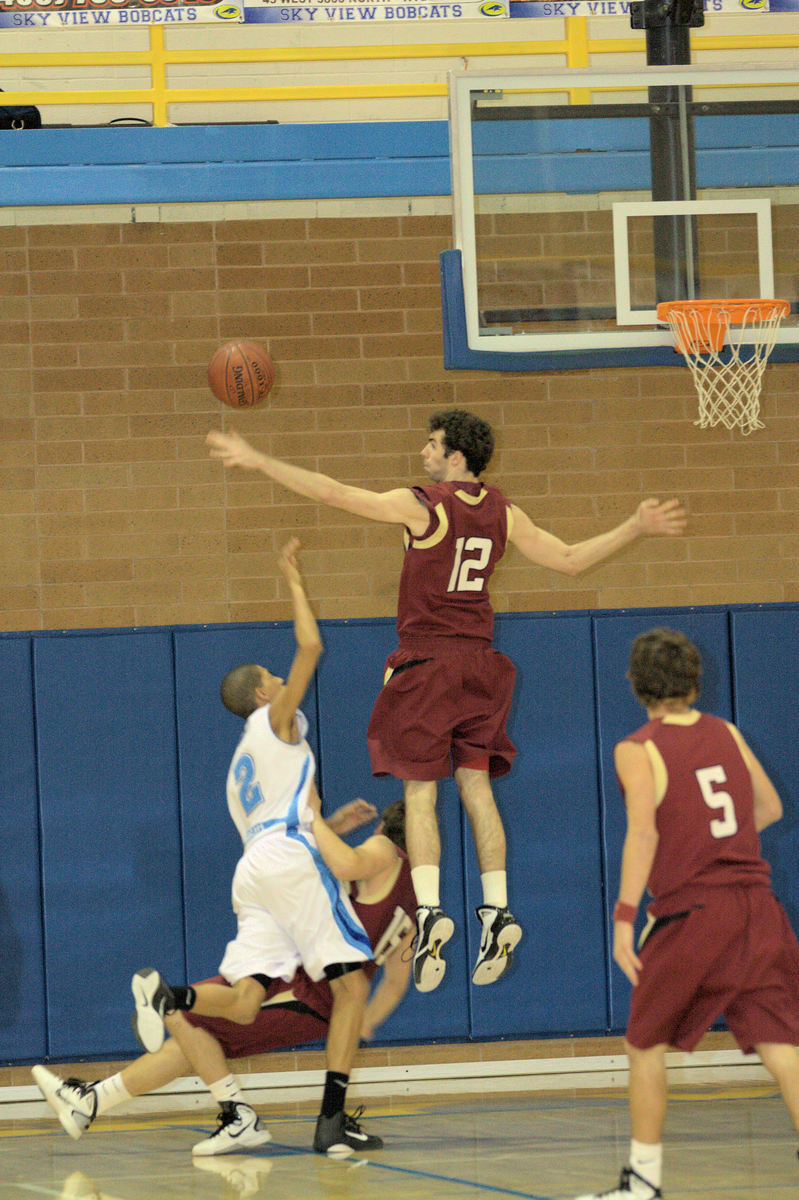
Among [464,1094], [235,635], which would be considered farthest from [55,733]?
[464,1094]

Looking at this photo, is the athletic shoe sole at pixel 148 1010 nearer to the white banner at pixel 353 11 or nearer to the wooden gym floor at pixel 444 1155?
the wooden gym floor at pixel 444 1155

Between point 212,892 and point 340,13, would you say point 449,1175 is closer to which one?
point 212,892

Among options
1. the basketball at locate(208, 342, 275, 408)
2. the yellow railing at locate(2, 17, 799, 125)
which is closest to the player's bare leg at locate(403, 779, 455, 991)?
the basketball at locate(208, 342, 275, 408)

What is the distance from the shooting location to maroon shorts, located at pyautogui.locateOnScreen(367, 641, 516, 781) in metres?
6.82

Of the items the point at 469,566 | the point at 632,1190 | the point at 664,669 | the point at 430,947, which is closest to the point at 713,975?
the point at 632,1190

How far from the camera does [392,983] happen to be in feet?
23.8

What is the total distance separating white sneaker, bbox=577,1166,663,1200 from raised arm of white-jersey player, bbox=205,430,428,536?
115 inches

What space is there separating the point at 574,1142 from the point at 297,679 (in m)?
2.46

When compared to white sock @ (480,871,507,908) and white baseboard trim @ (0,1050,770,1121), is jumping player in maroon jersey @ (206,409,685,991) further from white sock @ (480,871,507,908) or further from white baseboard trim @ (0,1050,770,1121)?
white baseboard trim @ (0,1050,770,1121)

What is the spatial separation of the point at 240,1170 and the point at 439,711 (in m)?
2.17

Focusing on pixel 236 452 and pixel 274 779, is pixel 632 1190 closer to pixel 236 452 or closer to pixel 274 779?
pixel 274 779

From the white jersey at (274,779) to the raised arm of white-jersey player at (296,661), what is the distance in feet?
0.19

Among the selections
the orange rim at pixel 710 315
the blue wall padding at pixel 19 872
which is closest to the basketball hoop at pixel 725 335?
the orange rim at pixel 710 315

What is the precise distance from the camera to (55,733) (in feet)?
27.7
